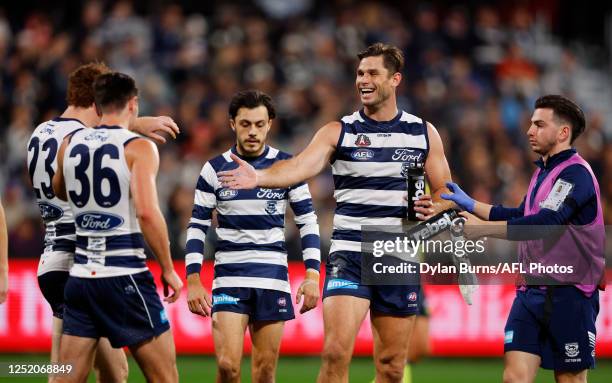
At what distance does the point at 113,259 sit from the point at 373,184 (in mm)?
2133

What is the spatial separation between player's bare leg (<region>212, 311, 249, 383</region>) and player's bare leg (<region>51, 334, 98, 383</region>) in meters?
1.29

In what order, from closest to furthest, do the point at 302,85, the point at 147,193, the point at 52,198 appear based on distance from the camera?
1. the point at 147,193
2. the point at 52,198
3. the point at 302,85

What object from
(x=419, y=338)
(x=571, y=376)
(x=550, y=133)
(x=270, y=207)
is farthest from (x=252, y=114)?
(x=419, y=338)

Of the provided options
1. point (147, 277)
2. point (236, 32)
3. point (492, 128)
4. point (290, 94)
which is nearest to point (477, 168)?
point (492, 128)

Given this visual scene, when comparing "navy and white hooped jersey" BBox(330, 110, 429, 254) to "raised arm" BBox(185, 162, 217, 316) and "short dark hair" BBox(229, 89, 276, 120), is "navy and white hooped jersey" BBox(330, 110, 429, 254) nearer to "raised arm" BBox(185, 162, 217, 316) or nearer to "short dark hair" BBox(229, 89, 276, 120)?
"short dark hair" BBox(229, 89, 276, 120)

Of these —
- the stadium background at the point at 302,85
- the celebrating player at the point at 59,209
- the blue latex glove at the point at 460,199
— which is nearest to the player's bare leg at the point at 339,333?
the blue latex glove at the point at 460,199

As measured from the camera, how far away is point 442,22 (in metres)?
20.0

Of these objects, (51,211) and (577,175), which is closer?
(577,175)

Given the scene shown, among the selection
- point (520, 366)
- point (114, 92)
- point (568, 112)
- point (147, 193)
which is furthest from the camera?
point (568, 112)

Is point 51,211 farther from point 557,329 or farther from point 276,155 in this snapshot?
point 557,329

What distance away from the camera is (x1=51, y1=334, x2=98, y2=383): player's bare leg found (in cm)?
689

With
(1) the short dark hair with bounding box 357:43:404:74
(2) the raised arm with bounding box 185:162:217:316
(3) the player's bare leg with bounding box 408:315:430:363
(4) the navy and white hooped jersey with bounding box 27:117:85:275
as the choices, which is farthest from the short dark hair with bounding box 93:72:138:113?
(3) the player's bare leg with bounding box 408:315:430:363

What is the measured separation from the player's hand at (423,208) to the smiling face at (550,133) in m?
0.91

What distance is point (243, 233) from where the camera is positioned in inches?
325
